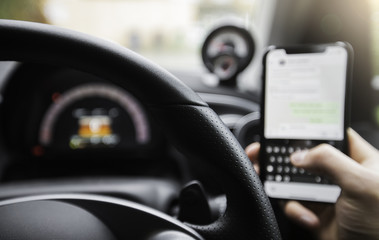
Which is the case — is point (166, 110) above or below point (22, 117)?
above

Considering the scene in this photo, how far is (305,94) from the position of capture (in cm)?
71

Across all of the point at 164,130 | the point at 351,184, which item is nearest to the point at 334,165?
the point at 351,184

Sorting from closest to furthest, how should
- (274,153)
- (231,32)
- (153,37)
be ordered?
1. (274,153)
2. (231,32)
3. (153,37)

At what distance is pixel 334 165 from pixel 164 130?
0.90 ft

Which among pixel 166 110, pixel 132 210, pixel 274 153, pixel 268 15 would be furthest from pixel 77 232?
pixel 268 15

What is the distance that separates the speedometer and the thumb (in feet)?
3.58

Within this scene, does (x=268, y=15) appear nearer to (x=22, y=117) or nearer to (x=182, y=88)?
(x=22, y=117)

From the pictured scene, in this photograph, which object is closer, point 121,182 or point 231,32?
point 121,182

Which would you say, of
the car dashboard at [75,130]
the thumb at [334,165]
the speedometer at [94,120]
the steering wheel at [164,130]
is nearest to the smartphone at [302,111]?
the thumb at [334,165]

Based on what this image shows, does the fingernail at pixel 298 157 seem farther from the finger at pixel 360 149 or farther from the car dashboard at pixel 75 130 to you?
the car dashboard at pixel 75 130

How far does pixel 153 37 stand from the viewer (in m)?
1.84

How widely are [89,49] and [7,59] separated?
0.07 m

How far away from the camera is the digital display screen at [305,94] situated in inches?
27.5

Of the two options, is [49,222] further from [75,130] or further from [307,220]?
[75,130]
